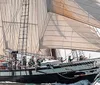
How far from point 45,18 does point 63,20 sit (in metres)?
1.53

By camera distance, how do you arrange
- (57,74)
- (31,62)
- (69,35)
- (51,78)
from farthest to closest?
1. (31,62)
2. (51,78)
3. (57,74)
4. (69,35)

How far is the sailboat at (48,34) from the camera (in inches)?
944

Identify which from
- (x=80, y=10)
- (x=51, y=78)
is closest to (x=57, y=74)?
(x=51, y=78)

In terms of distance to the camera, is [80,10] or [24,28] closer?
[80,10]

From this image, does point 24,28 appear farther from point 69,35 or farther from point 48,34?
point 69,35

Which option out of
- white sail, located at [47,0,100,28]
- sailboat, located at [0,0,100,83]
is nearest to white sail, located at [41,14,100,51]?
sailboat, located at [0,0,100,83]

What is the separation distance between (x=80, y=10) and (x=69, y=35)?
2531mm

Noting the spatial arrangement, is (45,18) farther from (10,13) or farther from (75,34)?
(10,13)

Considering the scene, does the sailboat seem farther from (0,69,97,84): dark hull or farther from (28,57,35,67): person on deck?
(28,57,35,67): person on deck

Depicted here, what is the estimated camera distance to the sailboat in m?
24.0

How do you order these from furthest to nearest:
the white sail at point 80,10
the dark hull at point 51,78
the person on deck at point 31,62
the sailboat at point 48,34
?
the person on deck at point 31,62
the dark hull at point 51,78
the sailboat at point 48,34
the white sail at point 80,10

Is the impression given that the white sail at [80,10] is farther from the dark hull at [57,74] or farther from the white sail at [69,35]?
the dark hull at [57,74]

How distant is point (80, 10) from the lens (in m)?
23.4

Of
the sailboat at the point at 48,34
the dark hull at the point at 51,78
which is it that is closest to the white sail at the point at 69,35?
the sailboat at the point at 48,34
